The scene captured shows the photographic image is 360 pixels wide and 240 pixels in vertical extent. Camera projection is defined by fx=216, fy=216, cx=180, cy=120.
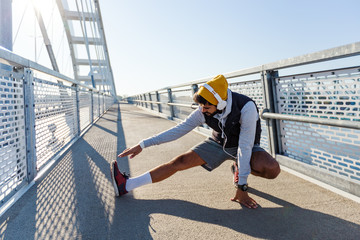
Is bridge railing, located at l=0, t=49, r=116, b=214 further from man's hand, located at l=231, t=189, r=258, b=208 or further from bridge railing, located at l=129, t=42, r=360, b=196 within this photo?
bridge railing, located at l=129, t=42, r=360, b=196

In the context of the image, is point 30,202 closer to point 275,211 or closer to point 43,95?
point 43,95

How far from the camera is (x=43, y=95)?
283 centimetres

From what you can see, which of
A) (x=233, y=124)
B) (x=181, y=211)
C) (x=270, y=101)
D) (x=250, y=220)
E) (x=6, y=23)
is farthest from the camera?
(x=6, y=23)

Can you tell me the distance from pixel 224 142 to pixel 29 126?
6.49 feet

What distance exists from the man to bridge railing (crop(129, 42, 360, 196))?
55cm

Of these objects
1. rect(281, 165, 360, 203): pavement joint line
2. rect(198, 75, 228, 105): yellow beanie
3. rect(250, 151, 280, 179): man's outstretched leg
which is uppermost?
rect(198, 75, 228, 105): yellow beanie

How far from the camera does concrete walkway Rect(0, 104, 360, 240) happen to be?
1397 mm

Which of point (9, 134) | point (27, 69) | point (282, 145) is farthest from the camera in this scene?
point (282, 145)

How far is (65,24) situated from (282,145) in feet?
108

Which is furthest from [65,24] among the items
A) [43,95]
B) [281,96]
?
[281,96]

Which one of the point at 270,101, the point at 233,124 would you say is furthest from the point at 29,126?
the point at 270,101

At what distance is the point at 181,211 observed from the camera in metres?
1.67

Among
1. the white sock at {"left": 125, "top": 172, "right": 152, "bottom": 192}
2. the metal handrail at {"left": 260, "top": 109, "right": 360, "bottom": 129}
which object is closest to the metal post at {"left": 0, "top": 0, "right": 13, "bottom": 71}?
the white sock at {"left": 125, "top": 172, "right": 152, "bottom": 192}

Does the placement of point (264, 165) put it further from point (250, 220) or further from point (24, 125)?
point (24, 125)
